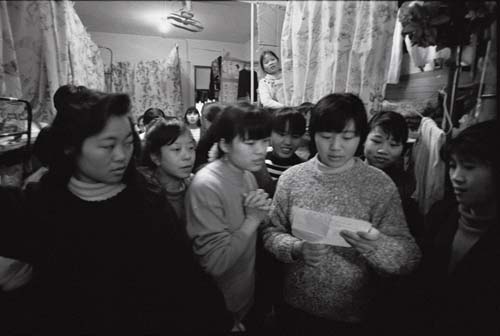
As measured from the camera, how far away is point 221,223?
0.93 m

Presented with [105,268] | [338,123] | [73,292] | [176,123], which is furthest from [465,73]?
[73,292]

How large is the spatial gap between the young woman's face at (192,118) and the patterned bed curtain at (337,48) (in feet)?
1.21

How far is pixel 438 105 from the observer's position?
1.31 meters

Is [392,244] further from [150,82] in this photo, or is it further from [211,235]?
[150,82]

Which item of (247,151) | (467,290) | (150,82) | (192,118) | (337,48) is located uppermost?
(337,48)

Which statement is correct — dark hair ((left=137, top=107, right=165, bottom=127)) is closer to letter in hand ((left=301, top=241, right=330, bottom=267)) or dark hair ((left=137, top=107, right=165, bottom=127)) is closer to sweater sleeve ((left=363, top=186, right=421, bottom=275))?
letter in hand ((left=301, top=241, right=330, bottom=267))

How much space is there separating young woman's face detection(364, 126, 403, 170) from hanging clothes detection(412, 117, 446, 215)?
0.09m

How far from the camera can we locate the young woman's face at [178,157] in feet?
3.59

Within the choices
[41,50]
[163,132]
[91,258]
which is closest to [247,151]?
[163,132]

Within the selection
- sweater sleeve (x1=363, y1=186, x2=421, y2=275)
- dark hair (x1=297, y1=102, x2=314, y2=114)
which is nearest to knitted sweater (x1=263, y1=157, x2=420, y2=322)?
sweater sleeve (x1=363, y1=186, x2=421, y2=275)

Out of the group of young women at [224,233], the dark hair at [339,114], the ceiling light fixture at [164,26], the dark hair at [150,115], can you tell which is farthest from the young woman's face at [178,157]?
the dark hair at [339,114]

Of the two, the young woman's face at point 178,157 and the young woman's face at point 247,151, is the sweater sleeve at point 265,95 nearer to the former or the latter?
the young woman's face at point 247,151

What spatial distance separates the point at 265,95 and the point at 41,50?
0.75 m

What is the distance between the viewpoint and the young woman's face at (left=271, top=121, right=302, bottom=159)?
133cm
